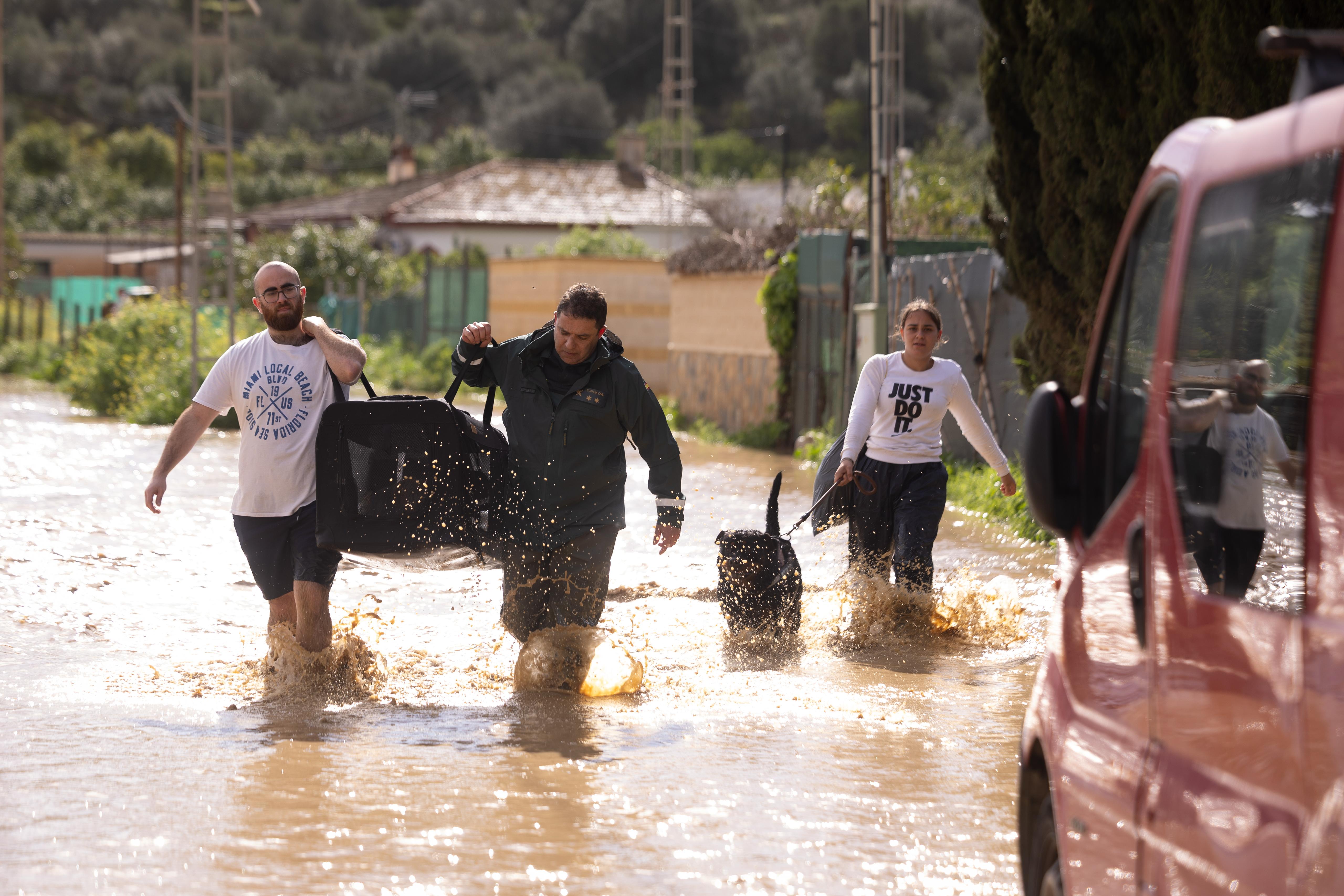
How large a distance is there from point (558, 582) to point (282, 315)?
156cm

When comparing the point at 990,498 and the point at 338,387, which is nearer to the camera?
the point at 338,387

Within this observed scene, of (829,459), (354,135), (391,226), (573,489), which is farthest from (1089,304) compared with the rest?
(354,135)

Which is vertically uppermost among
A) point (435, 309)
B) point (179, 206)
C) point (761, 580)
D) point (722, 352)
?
point (179, 206)

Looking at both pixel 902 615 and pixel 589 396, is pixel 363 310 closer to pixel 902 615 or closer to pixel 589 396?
pixel 902 615

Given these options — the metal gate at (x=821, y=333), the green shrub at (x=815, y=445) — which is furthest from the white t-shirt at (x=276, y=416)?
the green shrub at (x=815, y=445)

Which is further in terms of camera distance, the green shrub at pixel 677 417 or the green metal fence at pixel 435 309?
the green metal fence at pixel 435 309

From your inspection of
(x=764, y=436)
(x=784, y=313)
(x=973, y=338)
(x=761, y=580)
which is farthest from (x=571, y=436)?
(x=764, y=436)

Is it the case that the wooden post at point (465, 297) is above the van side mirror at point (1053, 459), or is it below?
above

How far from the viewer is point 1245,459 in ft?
9.29

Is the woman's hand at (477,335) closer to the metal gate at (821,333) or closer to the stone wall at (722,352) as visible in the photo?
the metal gate at (821,333)

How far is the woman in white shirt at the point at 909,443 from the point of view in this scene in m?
8.16

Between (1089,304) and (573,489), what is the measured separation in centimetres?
549

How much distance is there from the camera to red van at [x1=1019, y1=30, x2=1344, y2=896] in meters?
2.51

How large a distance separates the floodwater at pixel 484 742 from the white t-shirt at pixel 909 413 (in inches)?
29.4
